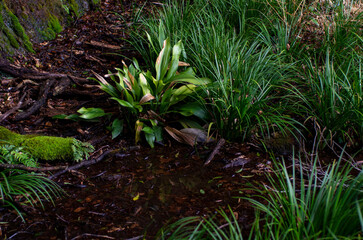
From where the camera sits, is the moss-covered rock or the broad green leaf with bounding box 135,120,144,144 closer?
the moss-covered rock

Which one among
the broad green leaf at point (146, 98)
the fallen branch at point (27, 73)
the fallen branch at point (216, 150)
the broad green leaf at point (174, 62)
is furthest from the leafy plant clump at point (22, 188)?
the fallen branch at point (27, 73)

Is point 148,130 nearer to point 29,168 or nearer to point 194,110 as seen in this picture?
point 194,110

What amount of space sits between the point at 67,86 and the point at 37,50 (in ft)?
3.45

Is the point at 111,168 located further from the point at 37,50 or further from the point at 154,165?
the point at 37,50

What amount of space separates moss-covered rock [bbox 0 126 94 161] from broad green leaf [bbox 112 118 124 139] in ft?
1.17

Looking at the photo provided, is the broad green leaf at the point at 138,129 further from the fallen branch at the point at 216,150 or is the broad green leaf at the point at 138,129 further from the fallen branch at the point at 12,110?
the fallen branch at the point at 12,110

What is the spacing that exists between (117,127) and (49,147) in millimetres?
663

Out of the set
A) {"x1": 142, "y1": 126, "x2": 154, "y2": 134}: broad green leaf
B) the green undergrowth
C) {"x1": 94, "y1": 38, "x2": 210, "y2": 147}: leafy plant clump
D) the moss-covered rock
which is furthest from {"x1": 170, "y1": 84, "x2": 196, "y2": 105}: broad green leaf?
the moss-covered rock

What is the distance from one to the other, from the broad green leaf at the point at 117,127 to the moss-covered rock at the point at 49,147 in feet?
1.17

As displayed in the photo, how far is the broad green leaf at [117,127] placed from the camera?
334cm

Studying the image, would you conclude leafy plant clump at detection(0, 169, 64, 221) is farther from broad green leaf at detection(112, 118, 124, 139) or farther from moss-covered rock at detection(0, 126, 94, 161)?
broad green leaf at detection(112, 118, 124, 139)

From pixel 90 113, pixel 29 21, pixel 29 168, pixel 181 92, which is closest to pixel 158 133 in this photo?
pixel 181 92

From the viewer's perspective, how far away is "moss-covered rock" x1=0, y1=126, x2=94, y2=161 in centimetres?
294

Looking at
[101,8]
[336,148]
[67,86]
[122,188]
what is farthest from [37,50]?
[336,148]
